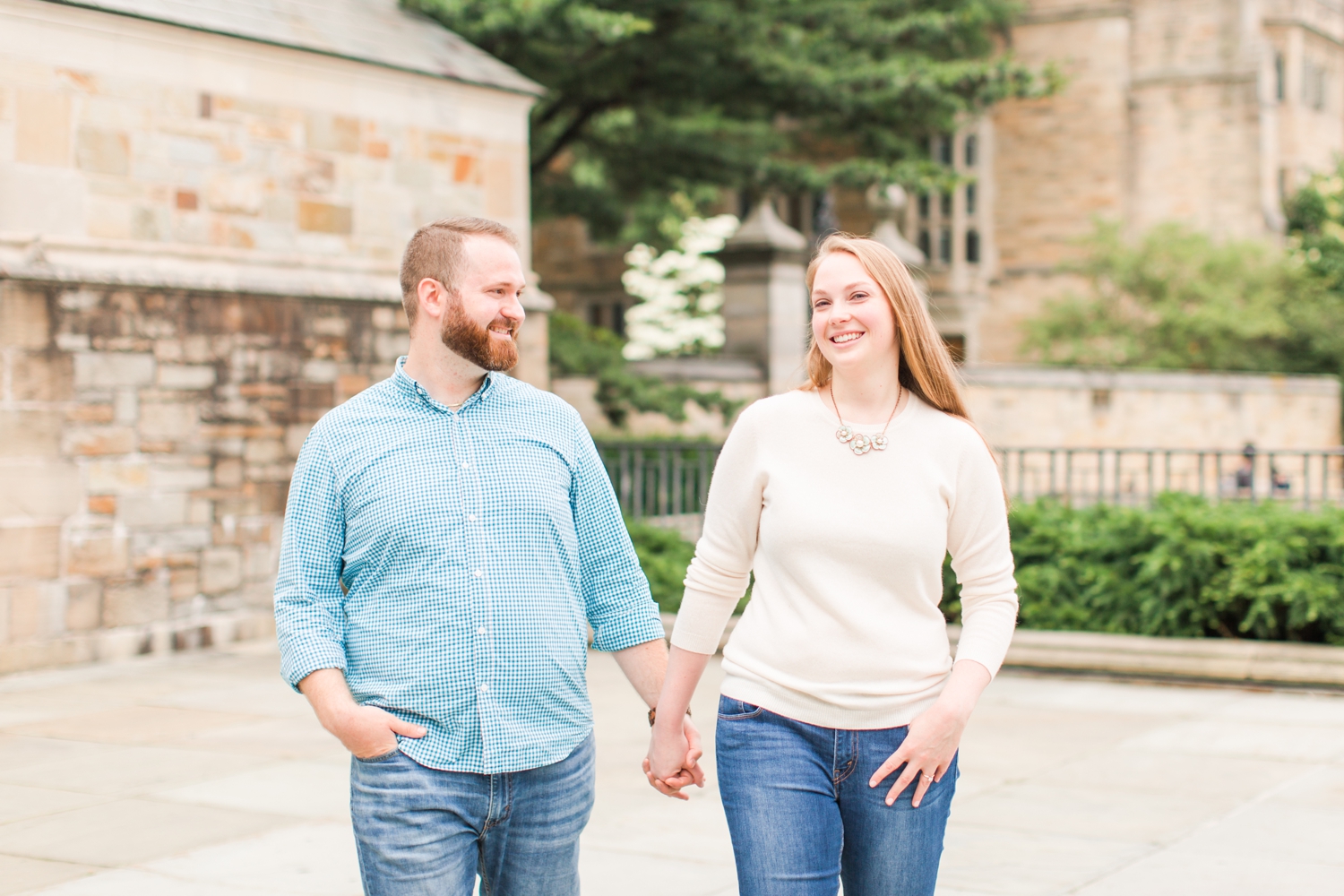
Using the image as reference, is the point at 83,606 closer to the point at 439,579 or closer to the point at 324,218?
the point at 324,218

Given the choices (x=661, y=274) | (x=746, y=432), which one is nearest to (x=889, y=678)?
(x=746, y=432)

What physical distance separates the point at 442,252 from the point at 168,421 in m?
7.29

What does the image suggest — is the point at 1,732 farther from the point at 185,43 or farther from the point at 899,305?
the point at 899,305

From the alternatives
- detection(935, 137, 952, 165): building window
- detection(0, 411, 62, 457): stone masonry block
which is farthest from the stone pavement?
detection(935, 137, 952, 165): building window

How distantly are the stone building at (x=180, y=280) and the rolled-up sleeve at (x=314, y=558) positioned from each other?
6747 mm

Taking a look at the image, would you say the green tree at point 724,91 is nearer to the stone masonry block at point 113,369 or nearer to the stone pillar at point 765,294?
the stone pillar at point 765,294

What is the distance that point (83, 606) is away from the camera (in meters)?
9.11

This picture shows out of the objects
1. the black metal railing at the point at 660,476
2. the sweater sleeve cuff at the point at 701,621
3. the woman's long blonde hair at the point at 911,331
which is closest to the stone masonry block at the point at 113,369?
the black metal railing at the point at 660,476

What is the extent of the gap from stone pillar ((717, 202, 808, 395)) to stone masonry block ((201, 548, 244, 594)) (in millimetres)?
7882

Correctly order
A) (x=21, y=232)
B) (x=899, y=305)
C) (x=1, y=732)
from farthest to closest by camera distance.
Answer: (x=21, y=232) → (x=1, y=732) → (x=899, y=305)

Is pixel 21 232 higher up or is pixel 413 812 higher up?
pixel 21 232

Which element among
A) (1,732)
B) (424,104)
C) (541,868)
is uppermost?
(424,104)

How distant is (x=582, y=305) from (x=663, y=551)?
21539mm

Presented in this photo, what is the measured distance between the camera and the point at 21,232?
906 cm
